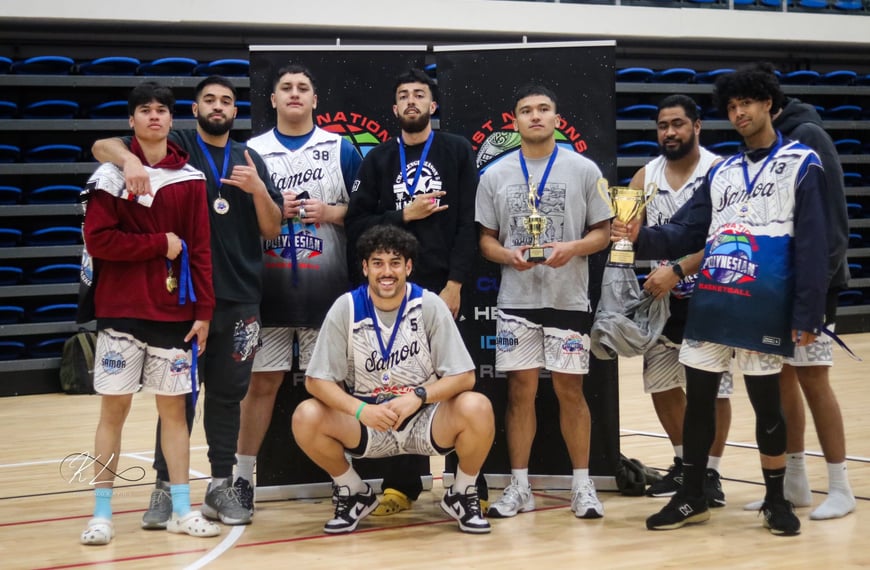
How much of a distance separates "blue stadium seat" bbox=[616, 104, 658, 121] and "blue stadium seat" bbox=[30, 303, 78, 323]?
261 inches

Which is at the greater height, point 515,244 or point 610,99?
point 610,99

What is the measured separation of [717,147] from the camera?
12.4 meters

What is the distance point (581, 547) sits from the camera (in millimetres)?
3729

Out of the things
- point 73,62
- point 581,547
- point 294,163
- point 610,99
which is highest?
point 73,62

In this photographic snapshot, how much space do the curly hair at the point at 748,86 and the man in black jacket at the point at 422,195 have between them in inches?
45.8

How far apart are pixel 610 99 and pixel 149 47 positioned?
7.05 m

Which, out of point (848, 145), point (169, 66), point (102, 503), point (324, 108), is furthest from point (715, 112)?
point (102, 503)

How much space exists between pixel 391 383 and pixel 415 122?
1.21 meters

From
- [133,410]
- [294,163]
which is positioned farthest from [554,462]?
[133,410]

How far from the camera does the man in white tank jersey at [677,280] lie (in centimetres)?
457

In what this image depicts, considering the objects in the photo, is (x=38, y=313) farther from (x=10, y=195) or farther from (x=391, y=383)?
(x=391, y=383)

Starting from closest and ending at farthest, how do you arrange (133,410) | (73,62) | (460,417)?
(460,417) < (133,410) < (73,62)

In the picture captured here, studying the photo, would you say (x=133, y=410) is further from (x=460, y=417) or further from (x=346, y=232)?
(x=460, y=417)

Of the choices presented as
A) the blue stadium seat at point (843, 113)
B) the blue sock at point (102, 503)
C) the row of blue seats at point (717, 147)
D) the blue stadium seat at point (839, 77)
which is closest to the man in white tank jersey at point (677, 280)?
the blue sock at point (102, 503)
